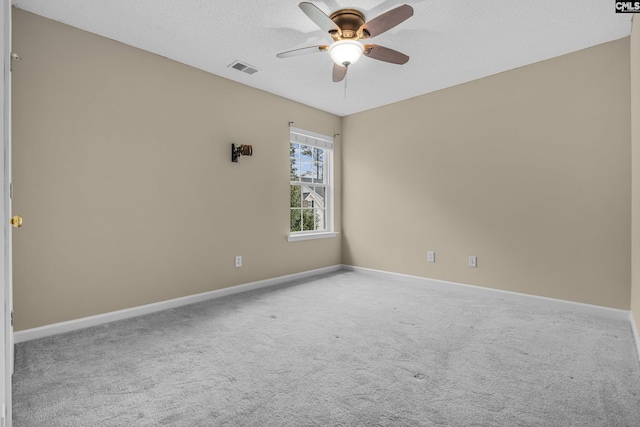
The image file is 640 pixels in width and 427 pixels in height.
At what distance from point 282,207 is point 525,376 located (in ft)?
10.4

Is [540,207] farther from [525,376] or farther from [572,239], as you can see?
[525,376]

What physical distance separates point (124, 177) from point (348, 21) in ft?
7.77

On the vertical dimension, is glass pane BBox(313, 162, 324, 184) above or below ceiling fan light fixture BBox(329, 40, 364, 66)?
below

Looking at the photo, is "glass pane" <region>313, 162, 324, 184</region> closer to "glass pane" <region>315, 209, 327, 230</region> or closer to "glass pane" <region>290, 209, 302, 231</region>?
"glass pane" <region>315, 209, 327, 230</region>

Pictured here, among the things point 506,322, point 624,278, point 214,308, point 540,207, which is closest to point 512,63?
point 540,207

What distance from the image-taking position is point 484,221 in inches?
148

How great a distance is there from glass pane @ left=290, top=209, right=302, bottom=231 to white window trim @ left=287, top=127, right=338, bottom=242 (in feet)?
0.25

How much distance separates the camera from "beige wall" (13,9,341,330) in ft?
8.18

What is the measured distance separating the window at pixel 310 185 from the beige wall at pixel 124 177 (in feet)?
1.72

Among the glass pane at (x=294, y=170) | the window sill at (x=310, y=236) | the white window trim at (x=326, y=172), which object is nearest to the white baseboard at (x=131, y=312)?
the window sill at (x=310, y=236)

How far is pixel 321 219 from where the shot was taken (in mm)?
5121

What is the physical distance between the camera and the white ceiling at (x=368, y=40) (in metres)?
2.42

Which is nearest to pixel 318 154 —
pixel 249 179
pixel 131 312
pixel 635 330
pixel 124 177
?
pixel 249 179

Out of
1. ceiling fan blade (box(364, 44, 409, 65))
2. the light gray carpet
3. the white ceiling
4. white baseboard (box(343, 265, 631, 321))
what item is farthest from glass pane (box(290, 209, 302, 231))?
ceiling fan blade (box(364, 44, 409, 65))
